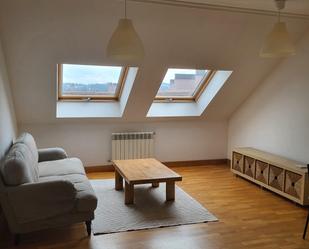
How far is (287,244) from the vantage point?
9.45ft

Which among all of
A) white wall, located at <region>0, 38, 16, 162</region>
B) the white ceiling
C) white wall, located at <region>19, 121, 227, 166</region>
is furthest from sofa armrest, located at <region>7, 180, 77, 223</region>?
white wall, located at <region>19, 121, 227, 166</region>

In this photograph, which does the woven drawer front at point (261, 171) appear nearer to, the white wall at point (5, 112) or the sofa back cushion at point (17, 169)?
the sofa back cushion at point (17, 169)

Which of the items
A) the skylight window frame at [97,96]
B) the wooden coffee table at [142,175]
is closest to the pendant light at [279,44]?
the wooden coffee table at [142,175]

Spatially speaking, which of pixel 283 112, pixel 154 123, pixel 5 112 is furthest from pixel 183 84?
pixel 5 112

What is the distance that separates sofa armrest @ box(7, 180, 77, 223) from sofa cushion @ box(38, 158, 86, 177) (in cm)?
78

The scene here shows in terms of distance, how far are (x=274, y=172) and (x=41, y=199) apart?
9.54 ft

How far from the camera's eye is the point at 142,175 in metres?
3.75

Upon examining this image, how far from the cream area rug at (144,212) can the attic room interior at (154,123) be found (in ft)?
0.07

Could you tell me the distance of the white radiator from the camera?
5383 mm

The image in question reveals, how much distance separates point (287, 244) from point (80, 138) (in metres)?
3.49

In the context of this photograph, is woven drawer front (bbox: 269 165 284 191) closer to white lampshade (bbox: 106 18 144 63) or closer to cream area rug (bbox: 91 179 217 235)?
cream area rug (bbox: 91 179 217 235)

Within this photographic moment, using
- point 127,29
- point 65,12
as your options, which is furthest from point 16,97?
point 127,29

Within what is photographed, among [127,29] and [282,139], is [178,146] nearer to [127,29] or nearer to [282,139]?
[282,139]

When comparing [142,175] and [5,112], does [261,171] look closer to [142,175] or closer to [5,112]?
[142,175]
